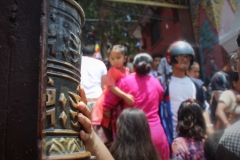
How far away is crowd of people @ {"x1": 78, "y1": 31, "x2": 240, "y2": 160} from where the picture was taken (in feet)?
9.48

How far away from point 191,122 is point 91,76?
1.23m

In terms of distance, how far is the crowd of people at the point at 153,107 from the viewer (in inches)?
114

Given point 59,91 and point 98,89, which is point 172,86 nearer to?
point 98,89

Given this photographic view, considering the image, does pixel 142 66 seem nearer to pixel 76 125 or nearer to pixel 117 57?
pixel 117 57

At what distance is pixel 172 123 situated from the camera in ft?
11.7

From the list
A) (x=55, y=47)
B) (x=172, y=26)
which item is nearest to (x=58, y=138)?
(x=55, y=47)

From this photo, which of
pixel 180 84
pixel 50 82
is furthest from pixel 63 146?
pixel 180 84

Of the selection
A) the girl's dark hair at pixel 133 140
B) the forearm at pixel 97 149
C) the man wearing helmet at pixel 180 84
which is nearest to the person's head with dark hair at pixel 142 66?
the man wearing helmet at pixel 180 84

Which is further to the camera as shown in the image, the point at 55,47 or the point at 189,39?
the point at 189,39

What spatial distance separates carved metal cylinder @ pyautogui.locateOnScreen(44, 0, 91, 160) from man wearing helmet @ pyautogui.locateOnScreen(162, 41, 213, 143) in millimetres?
2743

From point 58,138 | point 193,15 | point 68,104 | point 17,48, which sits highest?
point 193,15

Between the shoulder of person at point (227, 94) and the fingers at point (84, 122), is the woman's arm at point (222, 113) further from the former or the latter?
the fingers at point (84, 122)

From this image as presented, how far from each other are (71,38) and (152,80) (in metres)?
2.79

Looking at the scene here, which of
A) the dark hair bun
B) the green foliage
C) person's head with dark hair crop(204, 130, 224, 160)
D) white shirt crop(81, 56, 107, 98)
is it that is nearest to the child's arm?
white shirt crop(81, 56, 107, 98)
